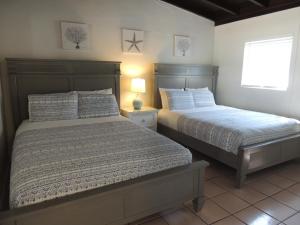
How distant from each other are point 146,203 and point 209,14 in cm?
392

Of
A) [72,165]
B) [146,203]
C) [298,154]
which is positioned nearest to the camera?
[72,165]

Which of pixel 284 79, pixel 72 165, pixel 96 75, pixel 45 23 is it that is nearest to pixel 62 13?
pixel 45 23

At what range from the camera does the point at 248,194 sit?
94.9 inches

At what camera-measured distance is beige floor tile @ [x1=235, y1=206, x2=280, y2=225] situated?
197cm

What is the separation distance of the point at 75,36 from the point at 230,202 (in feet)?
9.73

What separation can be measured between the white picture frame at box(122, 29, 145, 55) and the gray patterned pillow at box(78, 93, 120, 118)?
39.1 inches

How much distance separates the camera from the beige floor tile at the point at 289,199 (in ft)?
7.26

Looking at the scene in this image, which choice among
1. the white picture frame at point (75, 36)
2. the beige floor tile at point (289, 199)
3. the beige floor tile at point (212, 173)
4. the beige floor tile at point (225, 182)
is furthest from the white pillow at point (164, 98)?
the beige floor tile at point (289, 199)

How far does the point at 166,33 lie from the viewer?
405 centimetres

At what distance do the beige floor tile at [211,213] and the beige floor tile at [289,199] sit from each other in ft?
2.18

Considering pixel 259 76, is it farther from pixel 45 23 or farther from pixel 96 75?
pixel 45 23

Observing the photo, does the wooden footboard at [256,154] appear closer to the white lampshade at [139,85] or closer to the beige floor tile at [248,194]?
the beige floor tile at [248,194]

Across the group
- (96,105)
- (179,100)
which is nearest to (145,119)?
(179,100)

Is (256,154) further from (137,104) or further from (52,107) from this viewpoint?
(52,107)
